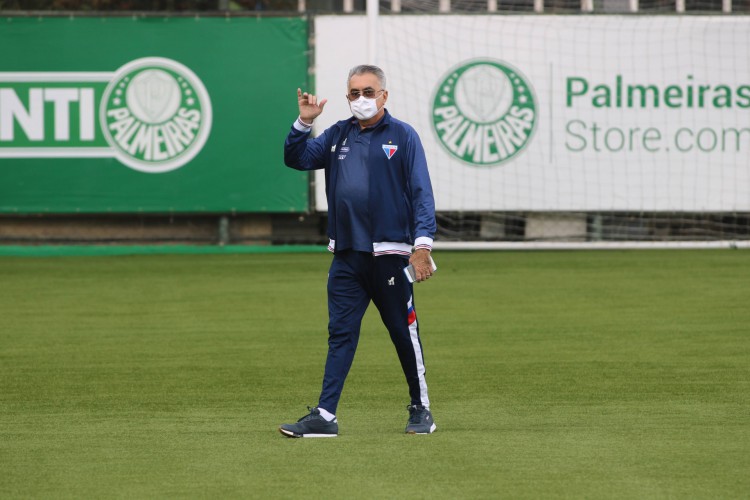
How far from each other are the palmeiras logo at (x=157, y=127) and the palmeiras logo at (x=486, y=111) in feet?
11.4

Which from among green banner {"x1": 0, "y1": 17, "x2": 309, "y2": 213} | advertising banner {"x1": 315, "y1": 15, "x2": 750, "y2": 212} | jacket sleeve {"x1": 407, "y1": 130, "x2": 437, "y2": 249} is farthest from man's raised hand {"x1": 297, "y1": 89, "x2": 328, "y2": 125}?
green banner {"x1": 0, "y1": 17, "x2": 309, "y2": 213}

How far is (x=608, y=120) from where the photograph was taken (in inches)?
746

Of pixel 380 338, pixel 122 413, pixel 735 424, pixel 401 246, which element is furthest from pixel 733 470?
pixel 380 338

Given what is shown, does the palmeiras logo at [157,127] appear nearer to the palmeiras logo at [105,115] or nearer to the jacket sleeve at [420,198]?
the palmeiras logo at [105,115]

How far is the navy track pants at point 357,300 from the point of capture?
717cm

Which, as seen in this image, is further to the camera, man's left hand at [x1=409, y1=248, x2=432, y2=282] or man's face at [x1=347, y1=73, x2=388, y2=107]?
man's face at [x1=347, y1=73, x2=388, y2=107]

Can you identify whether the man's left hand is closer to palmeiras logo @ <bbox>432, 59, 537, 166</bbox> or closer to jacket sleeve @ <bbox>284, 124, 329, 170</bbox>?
jacket sleeve @ <bbox>284, 124, 329, 170</bbox>

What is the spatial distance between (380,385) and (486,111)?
33.8 feet

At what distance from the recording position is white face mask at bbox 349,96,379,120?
707cm

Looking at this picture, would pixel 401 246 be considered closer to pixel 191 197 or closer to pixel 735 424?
pixel 735 424

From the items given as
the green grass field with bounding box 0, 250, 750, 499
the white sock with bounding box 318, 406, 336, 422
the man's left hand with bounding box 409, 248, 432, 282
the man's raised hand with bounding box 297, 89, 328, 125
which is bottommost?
the green grass field with bounding box 0, 250, 750, 499

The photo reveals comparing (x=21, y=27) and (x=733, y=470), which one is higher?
(x=21, y=27)

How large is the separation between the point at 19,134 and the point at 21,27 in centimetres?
154

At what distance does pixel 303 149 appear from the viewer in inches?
289
